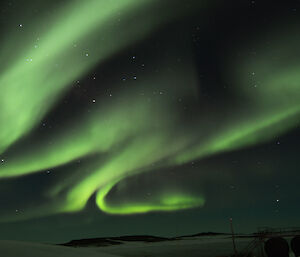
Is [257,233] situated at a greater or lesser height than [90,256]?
greater

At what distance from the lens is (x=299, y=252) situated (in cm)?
5191

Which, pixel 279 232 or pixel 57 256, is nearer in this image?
pixel 57 256

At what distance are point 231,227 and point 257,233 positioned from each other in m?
11.5

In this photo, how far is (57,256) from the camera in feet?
52.5

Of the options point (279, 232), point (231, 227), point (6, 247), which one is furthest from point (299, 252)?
point (6, 247)

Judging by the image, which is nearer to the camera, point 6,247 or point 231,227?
point 6,247

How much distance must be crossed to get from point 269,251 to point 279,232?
562cm

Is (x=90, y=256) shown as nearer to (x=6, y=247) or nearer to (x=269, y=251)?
(x=6, y=247)

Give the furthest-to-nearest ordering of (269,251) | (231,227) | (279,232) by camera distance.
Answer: (231,227)
(279,232)
(269,251)

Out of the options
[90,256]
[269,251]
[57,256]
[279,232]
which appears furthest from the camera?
[279,232]

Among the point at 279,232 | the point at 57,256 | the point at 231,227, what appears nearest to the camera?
the point at 57,256

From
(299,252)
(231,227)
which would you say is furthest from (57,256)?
(231,227)

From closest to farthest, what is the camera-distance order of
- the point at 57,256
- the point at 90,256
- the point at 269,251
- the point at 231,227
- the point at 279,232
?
the point at 57,256
the point at 90,256
the point at 269,251
the point at 279,232
the point at 231,227

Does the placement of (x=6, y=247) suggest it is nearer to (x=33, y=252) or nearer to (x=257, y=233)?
(x=33, y=252)
